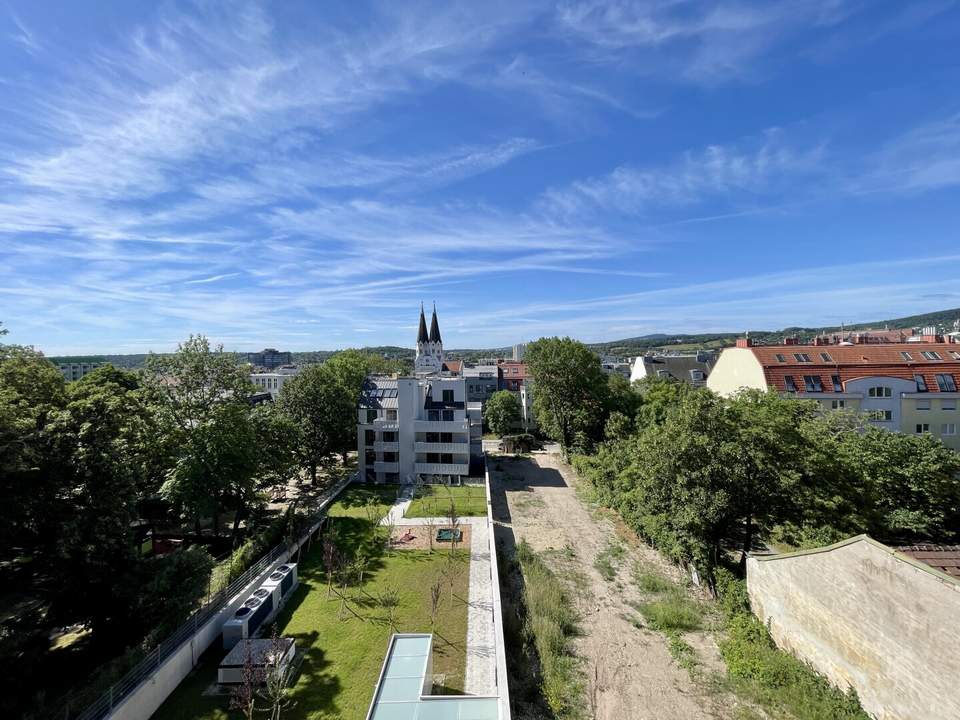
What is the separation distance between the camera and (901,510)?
19500 mm

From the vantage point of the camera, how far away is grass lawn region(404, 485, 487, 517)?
2759 centimetres

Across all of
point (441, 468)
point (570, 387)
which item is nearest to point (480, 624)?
point (441, 468)

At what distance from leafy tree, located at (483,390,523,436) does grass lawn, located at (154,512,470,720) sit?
3358 cm

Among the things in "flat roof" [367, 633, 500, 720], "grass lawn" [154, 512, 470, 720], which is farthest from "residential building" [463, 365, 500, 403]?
"flat roof" [367, 633, 500, 720]

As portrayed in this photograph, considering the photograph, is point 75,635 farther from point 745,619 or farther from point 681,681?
point 745,619

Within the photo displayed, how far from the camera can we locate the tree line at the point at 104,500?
12.9 meters

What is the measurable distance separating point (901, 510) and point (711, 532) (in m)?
8.05

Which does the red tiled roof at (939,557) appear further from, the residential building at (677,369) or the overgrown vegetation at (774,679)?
the residential building at (677,369)

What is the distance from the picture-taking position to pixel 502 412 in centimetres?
5541

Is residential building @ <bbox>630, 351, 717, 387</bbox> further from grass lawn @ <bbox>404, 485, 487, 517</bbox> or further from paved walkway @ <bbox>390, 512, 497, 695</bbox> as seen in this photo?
paved walkway @ <bbox>390, 512, 497, 695</bbox>

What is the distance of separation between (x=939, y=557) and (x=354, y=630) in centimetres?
1693

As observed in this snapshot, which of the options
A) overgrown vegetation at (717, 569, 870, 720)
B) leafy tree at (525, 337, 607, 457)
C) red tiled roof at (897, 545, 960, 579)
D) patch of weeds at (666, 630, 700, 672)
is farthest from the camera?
leafy tree at (525, 337, 607, 457)

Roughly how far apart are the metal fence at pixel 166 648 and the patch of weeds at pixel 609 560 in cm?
1431

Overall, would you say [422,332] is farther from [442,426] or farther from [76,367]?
[76,367]
